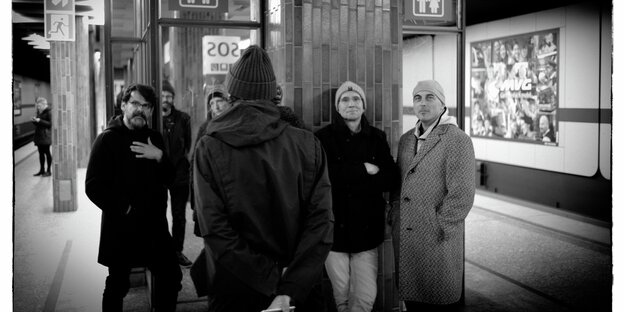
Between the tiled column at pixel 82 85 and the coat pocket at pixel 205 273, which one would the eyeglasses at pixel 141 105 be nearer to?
the coat pocket at pixel 205 273

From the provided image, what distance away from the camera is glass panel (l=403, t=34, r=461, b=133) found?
11.5m

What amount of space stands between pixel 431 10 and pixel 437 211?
6.75 ft

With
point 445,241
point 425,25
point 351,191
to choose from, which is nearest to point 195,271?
point 351,191

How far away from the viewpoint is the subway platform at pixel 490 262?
5152 millimetres

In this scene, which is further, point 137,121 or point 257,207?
point 137,121

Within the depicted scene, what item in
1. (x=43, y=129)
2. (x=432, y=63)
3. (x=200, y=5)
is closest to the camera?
(x=200, y=5)

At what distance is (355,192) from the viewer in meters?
3.88

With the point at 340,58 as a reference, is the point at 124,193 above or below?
below

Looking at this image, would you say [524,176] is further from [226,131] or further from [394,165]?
[226,131]

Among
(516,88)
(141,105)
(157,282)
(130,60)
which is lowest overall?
(157,282)

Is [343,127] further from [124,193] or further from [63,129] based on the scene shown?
[63,129]

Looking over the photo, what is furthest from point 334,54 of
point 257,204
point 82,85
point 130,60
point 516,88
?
point 130,60

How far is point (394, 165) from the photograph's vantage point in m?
4.04
